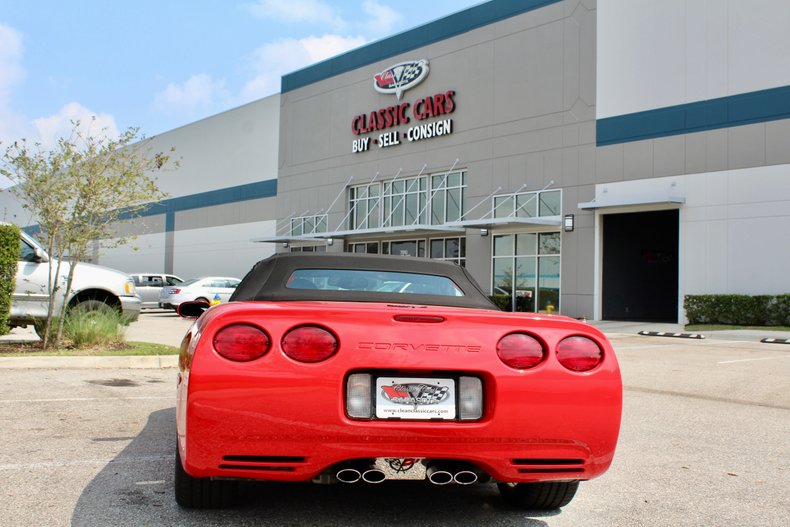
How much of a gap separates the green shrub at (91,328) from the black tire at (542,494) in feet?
26.0

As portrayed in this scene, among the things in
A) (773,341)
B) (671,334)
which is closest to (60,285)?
(671,334)

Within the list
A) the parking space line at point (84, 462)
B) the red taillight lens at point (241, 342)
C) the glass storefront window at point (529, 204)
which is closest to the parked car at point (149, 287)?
the glass storefront window at point (529, 204)

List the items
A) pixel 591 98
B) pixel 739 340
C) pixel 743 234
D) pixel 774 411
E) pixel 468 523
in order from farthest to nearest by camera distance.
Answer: pixel 591 98 → pixel 743 234 → pixel 739 340 → pixel 774 411 → pixel 468 523

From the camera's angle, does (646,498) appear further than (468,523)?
Yes

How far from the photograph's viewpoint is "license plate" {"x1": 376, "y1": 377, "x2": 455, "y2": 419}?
110 inches

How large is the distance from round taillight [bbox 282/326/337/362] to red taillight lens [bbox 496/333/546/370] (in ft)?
2.31

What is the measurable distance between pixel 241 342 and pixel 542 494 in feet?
5.52

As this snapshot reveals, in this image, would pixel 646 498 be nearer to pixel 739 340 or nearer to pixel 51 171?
pixel 51 171

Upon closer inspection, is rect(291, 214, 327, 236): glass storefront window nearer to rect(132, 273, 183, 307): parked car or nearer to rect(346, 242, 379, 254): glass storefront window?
rect(346, 242, 379, 254): glass storefront window

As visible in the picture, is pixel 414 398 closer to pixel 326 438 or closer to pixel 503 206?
pixel 326 438

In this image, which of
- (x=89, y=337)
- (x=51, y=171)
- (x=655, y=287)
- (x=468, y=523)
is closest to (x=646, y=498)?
(x=468, y=523)

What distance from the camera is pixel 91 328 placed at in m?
9.78

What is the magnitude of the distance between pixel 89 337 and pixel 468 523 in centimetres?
802

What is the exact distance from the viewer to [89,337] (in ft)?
32.1
